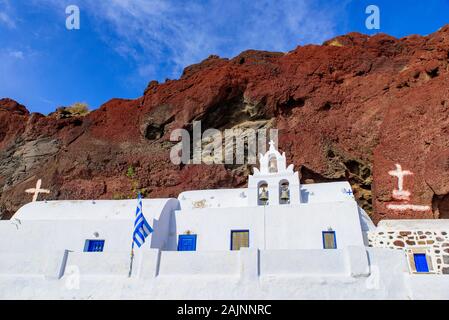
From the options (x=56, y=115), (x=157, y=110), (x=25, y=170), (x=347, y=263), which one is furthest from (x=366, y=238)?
(x=56, y=115)

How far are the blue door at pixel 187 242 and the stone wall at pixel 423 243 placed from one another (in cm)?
687

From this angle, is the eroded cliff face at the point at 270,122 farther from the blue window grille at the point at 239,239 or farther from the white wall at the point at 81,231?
the white wall at the point at 81,231

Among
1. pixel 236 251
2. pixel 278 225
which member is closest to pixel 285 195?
pixel 278 225

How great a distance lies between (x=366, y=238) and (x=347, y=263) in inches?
137

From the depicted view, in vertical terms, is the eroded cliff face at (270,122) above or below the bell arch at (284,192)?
above

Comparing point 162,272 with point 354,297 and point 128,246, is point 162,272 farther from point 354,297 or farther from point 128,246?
point 354,297

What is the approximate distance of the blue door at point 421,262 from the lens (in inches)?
→ 490

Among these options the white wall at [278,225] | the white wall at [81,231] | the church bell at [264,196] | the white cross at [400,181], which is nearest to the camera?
the white wall at [278,225]

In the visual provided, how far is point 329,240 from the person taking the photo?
14273 mm

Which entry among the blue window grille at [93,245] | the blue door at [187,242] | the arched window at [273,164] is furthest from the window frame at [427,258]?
the blue window grille at [93,245]

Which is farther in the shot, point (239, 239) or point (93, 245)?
point (93, 245)

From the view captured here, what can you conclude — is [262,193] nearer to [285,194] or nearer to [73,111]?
[285,194]

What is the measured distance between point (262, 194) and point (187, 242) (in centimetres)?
408

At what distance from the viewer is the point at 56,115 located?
3067 cm
